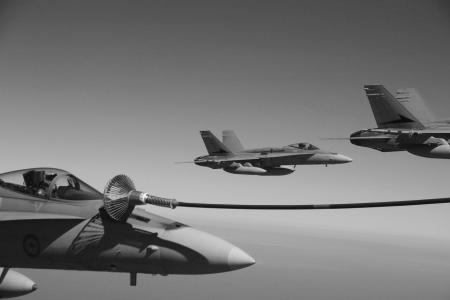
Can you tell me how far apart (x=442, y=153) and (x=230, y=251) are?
82.2 feet

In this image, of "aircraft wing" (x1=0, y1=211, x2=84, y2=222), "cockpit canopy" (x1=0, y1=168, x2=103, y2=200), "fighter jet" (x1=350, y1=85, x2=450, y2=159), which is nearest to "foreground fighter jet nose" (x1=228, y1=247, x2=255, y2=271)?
"aircraft wing" (x1=0, y1=211, x2=84, y2=222)

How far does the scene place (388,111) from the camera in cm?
2942

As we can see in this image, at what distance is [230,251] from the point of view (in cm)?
690

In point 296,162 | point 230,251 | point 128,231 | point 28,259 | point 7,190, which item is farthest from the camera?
point 296,162

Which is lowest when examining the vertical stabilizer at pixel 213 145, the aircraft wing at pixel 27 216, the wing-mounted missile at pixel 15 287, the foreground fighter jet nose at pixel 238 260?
the wing-mounted missile at pixel 15 287

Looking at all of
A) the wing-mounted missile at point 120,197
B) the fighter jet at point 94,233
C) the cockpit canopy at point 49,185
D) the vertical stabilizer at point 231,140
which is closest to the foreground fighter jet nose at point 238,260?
→ the fighter jet at point 94,233

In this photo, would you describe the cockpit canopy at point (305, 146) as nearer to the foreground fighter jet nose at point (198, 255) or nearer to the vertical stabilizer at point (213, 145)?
the vertical stabilizer at point (213, 145)

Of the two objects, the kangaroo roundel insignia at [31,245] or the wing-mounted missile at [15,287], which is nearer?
the kangaroo roundel insignia at [31,245]

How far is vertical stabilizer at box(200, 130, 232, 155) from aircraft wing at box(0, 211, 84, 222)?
184 feet

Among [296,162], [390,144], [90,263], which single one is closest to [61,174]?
[90,263]

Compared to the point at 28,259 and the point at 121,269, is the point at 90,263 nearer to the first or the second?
the point at 121,269

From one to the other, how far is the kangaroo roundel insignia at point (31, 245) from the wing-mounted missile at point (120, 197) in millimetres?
1944

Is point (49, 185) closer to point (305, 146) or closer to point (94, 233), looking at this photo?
point (94, 233)

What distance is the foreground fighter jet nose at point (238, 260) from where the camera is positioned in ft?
22.0
